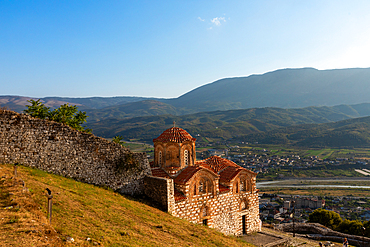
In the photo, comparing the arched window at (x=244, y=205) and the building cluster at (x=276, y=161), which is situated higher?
the arched window at (x=244, y=205)

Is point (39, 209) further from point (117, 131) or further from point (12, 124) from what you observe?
point (117, 131)

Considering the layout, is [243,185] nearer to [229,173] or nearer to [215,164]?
[229,173]

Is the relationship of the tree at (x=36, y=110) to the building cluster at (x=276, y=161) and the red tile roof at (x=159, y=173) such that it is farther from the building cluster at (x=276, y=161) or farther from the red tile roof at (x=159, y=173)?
the building cluster at (x=276, y=161)

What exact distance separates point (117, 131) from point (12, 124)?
14796cm

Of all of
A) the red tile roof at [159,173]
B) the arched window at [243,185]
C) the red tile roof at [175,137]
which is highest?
the red tile roof at [175,137]

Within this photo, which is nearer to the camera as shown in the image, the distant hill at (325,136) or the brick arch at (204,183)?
the brick arch at (204,183)

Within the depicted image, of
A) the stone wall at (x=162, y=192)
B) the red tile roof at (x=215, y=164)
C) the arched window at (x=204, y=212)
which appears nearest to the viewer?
the stone wall at (x=162, y=192)

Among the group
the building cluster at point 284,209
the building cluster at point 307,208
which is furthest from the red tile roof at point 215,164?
the building cluster at point 307,208

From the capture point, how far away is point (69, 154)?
1323 centimetres

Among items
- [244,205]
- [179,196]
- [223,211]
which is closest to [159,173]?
[179,196]

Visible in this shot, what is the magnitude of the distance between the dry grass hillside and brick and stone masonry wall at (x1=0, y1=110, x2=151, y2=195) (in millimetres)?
797

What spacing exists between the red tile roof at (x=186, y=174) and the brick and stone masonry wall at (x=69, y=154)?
2.37 metres

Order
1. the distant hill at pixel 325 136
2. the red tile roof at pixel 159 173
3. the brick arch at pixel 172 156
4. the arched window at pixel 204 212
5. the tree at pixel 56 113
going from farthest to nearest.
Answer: the distant hill at pixel 325 136, the brick arch at pixel 172 156, the red tile roof at pixel 159 173, the arched window at pixel 204 212, the tree at pixel 56 113

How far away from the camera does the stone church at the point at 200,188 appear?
15484mm
